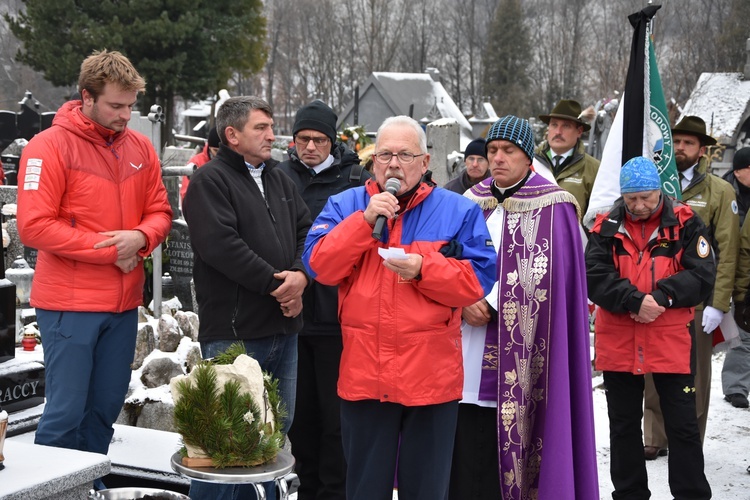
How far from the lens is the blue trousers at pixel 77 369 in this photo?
3951 millimetres

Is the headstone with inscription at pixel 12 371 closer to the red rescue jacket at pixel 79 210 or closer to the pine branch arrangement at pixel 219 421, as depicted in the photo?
the red rescue jacket at pixel 79 210

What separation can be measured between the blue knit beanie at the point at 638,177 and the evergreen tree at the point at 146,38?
96.8 feet

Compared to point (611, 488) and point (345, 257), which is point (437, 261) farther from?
point (611, 488)

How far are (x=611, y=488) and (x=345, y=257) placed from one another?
3.00m

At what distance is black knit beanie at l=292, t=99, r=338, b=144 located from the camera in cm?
488

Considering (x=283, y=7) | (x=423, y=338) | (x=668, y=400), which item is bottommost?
(x=668, y=400)

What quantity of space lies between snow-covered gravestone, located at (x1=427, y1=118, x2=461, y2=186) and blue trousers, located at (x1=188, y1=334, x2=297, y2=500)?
5.66m

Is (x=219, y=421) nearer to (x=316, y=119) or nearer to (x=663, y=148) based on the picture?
(x=316, y=119)

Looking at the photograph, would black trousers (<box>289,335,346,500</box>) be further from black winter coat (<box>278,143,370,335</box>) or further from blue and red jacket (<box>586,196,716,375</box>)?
blue and red jacket (<box>586,196,716,375</box>)

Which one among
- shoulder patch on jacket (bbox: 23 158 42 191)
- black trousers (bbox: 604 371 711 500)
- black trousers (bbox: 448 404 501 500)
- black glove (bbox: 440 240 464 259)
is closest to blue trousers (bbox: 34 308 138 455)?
shoulder patch on jacket (bbox: 23 158 42 191)

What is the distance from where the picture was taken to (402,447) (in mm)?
3572

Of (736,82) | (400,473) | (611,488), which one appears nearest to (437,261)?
(400,473)

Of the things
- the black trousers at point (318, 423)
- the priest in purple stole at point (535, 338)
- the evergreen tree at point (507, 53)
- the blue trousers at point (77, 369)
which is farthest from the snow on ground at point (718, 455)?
the evergreen tree at point (507, 53)

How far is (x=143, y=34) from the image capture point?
106 feet
